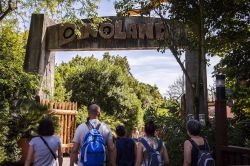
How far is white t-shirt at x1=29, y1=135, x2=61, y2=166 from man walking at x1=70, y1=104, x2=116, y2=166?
0.37 meters

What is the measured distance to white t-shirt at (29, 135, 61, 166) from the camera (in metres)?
4.79

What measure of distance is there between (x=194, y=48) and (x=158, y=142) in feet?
19.2

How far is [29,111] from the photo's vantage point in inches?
437

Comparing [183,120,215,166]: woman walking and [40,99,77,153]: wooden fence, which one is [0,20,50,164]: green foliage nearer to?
[40,99,77,153]: wooden fence

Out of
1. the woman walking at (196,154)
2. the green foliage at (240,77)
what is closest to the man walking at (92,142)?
the woman walking at (196,154)

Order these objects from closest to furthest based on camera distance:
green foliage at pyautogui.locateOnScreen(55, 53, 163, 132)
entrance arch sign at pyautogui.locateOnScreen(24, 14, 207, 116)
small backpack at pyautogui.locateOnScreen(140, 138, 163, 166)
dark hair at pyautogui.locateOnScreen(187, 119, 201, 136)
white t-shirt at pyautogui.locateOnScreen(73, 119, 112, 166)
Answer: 1. dark hair at pyautogui.locateOnScreen(187, 119, 201, 136)
2. small backpack at pyautogui.locateOnScreen(140, 138, 163, 166)
3. white t-shirt at pyautogui.locateOnScreen(73, 119, 112, 166)
4. entrance arch sign at pyautogui.locateOnScreen(24, 14, 207, 116)
5. green foliage at pyautogui.locateOnScreen(55, 53, 163, 132)

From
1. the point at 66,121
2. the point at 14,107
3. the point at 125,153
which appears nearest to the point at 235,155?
the point at 125,153

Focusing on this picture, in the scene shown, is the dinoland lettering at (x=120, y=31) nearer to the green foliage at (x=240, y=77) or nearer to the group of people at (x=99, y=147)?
the green foliage at (x=240, y=77)

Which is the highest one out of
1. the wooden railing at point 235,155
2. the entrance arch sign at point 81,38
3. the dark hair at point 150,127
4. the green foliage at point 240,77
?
the entrance arch sign at point 81,38

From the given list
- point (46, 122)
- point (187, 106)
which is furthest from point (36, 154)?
point (187, 106)

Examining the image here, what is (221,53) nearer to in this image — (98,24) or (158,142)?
(98,24)

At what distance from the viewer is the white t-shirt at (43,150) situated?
15.7 feet

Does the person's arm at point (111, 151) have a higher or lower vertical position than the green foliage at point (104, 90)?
lower

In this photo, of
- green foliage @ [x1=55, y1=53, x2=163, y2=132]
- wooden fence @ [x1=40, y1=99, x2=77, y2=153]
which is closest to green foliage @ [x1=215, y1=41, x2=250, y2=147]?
wooden fence @ [x1=40, y1=99, x2=77, y2=153]
